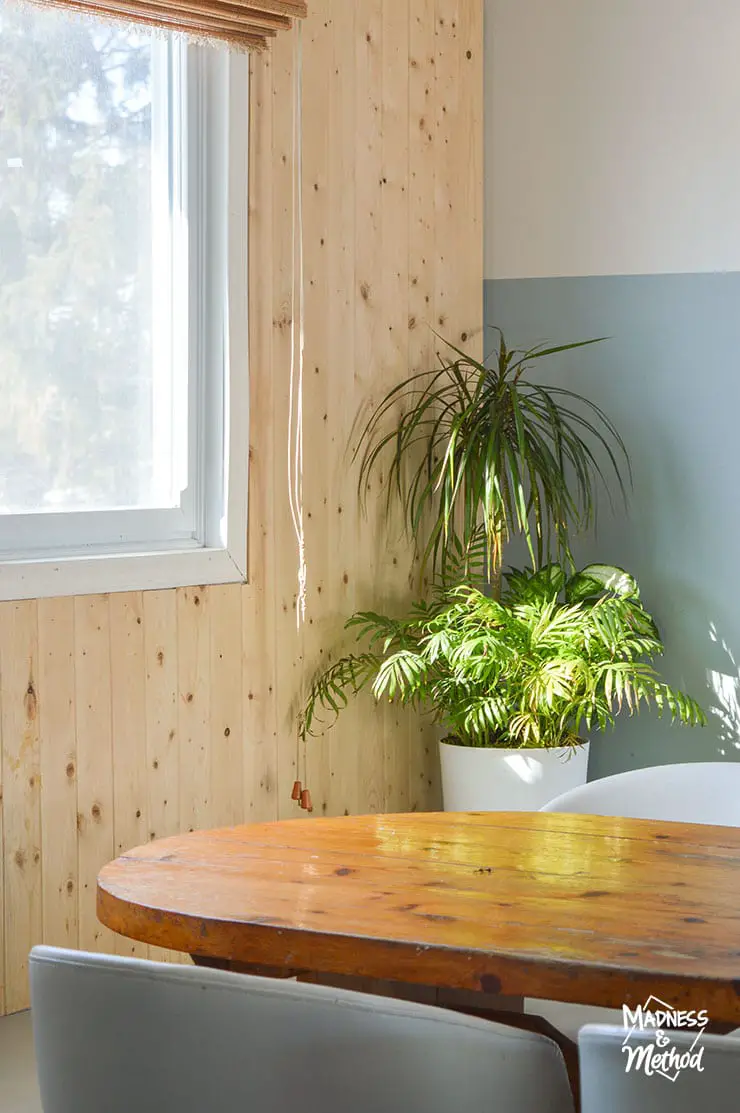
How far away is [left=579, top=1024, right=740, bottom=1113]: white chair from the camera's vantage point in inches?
42.1

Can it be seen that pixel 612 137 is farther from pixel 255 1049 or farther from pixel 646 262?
pixel 255 1049

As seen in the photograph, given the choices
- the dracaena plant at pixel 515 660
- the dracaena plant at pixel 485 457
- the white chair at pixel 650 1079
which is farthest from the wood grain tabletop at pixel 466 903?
the dracaena plant at pixel 485 457

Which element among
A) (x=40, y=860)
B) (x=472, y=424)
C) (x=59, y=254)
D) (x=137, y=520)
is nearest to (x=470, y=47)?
(x=472, y=424)

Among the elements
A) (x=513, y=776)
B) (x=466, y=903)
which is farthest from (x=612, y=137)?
(x=466, y=903)

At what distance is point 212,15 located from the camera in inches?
120

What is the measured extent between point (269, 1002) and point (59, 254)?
2.16 meters

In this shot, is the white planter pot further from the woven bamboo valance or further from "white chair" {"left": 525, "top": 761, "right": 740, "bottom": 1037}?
the woven bamboo valance

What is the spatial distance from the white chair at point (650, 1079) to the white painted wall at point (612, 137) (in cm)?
285

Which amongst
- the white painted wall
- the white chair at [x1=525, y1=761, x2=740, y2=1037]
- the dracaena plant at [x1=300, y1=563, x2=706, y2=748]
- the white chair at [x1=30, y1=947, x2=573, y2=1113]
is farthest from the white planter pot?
the white chair at [x1=30, y1=947, x2=573, y2=1113]

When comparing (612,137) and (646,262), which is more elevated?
(612,137)

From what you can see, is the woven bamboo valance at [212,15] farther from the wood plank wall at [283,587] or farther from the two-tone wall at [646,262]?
the two-tone wall at [646,262]

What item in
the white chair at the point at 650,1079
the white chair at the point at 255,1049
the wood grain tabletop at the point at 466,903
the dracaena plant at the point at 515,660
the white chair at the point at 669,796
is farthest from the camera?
the dracaena plant at the point at 515,660

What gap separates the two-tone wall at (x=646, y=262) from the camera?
358 centimetres

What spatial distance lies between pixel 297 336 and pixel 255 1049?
2.40 m
